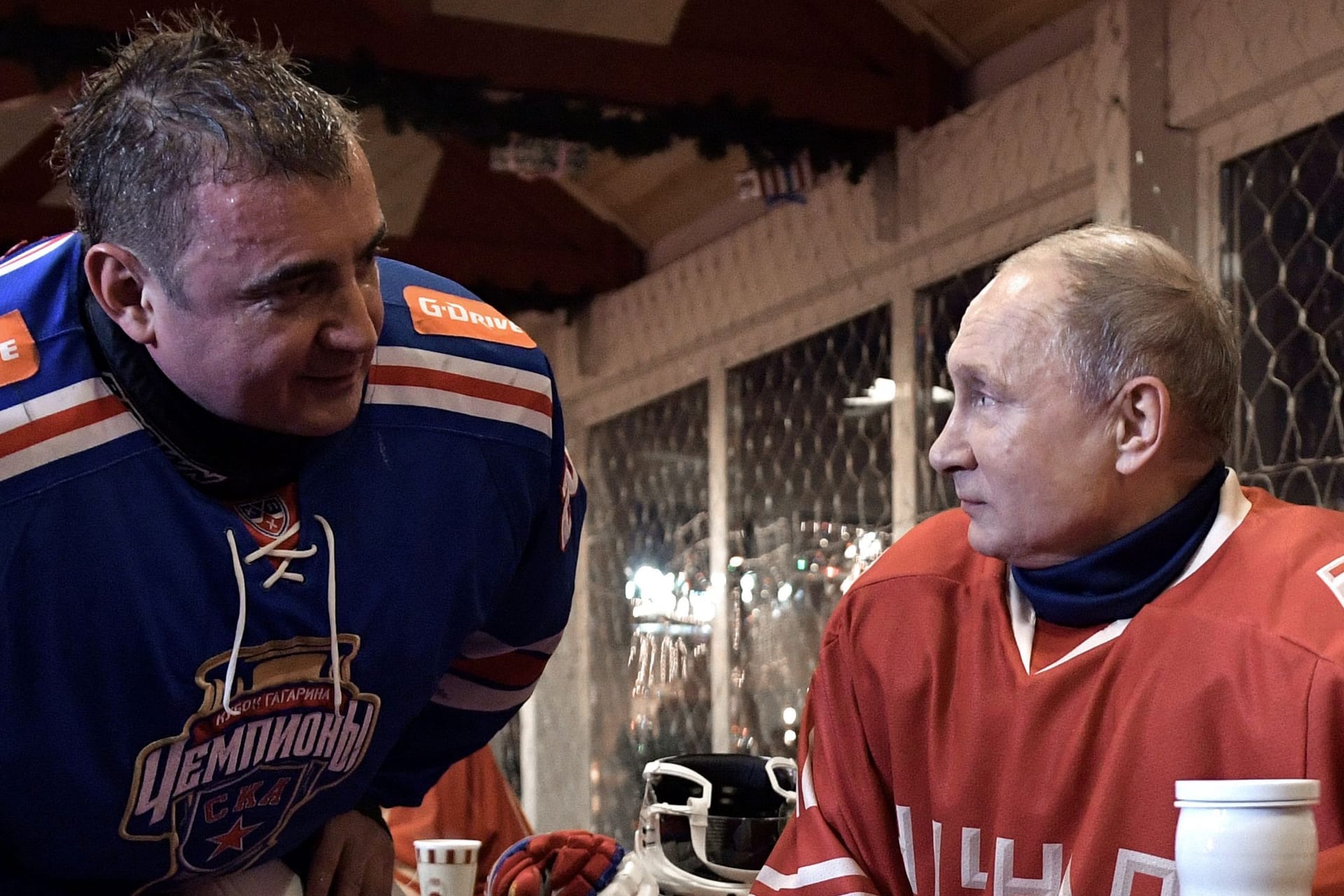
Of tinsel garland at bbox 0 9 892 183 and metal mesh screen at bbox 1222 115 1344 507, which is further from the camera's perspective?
tinsel garland at bbox 0 9 892 183

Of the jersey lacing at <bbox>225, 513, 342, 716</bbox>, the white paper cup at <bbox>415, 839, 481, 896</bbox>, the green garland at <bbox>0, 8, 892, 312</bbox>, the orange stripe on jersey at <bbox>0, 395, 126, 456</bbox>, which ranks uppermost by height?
the green garland at <bbox>0, 8, 892, 312</bbox>

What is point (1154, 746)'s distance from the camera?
1376 millimetres

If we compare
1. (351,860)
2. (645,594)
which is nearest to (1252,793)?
(351,860)

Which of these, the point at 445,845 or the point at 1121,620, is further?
the point at 445,845

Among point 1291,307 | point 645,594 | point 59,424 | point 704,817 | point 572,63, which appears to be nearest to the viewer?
point 59,424

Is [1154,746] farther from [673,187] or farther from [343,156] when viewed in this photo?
[673,187]

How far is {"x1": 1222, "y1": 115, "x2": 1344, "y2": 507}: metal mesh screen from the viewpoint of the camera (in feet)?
10.4

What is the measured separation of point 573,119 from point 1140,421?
3.03 metres

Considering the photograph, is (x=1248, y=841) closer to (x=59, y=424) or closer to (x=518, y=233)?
(x=59, y=424)

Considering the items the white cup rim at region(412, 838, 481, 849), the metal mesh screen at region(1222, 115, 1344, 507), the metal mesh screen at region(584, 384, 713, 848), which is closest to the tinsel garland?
the metal mesh screen at region(1222, 115, 1344, 507)

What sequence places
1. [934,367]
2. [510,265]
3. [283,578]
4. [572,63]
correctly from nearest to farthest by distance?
[283,578], [572,63], [934,367], [510,265]

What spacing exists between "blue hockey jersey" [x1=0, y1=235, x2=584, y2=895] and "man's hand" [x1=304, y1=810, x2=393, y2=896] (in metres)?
0.04

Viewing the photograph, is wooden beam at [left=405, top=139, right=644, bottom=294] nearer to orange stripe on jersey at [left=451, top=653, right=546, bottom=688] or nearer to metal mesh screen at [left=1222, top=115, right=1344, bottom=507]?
metal mesh screen at [left=1222, top=115, right=1344, bottom=507]

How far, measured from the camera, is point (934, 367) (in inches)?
174
